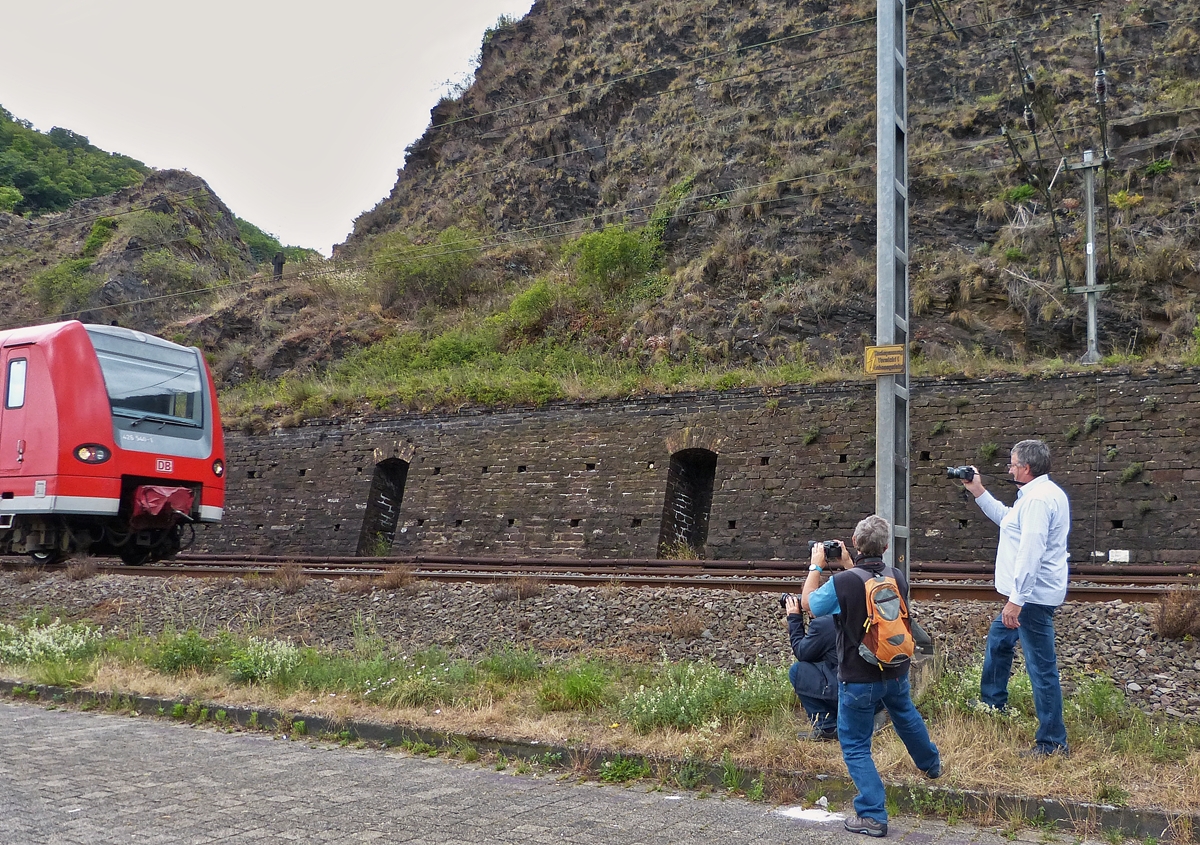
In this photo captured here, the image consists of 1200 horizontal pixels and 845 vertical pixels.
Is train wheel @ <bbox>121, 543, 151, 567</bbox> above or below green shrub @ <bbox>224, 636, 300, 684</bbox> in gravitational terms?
above

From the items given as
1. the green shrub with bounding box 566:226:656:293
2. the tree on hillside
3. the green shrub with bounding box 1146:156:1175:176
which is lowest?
the green shrub with bounding box 566:226:656:293

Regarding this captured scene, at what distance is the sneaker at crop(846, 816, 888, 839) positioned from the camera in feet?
14.4

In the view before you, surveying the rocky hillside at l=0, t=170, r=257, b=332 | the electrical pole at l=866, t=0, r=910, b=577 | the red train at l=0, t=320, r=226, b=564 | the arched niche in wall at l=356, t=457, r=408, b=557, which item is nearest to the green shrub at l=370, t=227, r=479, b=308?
the rocky hillside at l=0, t=170, r=257, b=332

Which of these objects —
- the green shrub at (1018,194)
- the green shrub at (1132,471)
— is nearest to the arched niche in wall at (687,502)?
the green shrub at (1132,471)

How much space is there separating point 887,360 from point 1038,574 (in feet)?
7.24

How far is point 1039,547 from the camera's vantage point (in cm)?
527

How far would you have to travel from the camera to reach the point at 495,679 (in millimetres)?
7418

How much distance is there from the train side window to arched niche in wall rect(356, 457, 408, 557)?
7.96m

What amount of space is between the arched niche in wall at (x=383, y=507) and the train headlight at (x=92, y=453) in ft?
25.0

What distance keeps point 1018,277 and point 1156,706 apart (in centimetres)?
1642

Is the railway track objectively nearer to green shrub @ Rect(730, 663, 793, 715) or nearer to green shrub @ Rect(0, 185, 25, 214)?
green shrub @ Rect(730, 663, 793, 715)

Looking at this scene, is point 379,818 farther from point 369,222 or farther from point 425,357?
point 369,222

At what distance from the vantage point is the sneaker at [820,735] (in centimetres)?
565

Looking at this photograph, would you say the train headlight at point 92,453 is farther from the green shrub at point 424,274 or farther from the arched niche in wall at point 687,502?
the green shrub at point 424,274
